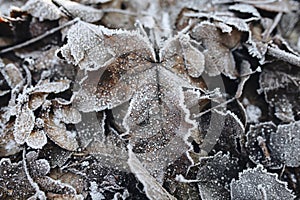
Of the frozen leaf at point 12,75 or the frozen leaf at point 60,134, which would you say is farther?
the frozen leaf at point 12,75

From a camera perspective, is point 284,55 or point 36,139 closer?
point 36,139

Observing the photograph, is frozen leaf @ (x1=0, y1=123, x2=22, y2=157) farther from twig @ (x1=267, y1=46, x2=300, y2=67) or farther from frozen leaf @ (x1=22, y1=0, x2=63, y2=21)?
twig @ (x1=267, y1=46, x2=300, y2=67)

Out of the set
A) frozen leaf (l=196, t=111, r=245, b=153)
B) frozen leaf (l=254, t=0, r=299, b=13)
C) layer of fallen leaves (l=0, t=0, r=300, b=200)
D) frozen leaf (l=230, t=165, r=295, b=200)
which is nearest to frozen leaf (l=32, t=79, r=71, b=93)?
layer of fallen leaves (l=0, t=0, r=300, b=200)

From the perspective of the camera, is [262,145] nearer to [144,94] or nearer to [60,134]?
[144,94]

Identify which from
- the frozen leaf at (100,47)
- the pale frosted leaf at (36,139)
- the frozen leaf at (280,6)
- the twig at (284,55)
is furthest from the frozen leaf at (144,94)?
the frozen leaf at (280,6)

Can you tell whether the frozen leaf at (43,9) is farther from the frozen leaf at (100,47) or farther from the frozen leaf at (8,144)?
the frozen leaf at (8,144)

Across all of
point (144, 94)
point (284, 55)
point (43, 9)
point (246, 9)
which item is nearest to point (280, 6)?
point (246, 9)
